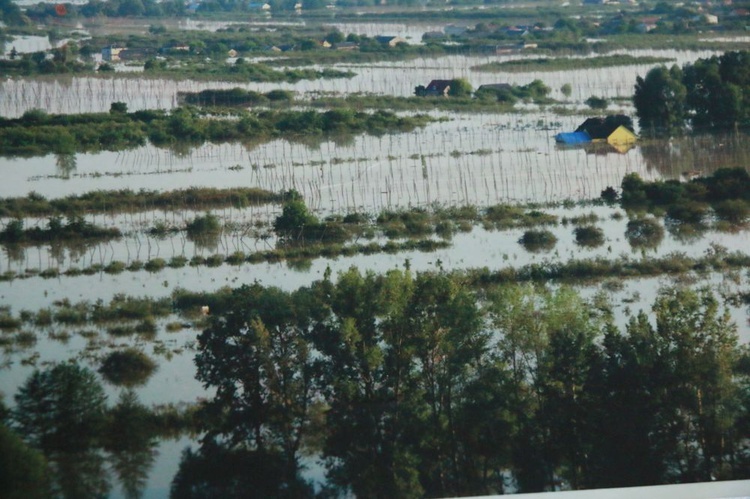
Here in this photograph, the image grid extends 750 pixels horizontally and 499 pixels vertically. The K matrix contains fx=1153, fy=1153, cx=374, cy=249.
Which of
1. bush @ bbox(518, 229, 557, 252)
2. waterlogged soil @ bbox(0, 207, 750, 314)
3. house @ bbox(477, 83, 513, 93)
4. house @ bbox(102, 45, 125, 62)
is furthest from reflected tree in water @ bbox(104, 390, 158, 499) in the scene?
house @ bbox(477, 83, 513, 93)

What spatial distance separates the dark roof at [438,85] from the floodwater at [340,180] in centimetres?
3

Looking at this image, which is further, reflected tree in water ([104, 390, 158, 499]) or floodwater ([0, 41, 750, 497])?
floodwater ([0, 41, 750, 497])

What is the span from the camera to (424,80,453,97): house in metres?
4.26

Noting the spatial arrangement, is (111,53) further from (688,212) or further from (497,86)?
(688,212)

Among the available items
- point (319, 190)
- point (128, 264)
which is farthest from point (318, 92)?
point (128, 264)

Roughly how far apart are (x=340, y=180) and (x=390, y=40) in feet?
1.92

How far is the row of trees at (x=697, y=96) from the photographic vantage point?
438 cm

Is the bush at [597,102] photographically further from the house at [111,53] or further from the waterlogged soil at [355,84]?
the house at [111,53]

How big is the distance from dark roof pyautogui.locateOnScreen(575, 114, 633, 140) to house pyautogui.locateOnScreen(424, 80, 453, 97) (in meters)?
0.51

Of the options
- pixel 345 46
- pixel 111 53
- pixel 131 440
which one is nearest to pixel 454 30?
A: pixel 345 46

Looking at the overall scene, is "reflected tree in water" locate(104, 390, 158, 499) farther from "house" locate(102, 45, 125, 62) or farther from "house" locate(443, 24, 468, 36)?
"house" locate(443, 24, 468, 36)

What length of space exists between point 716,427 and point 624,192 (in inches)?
36.4

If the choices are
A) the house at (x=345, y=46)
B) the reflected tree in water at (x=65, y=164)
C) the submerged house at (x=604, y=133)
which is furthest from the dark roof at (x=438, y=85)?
the reflected tree in water at (x=65, y=164)

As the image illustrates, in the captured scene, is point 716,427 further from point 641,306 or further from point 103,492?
point 103,492
